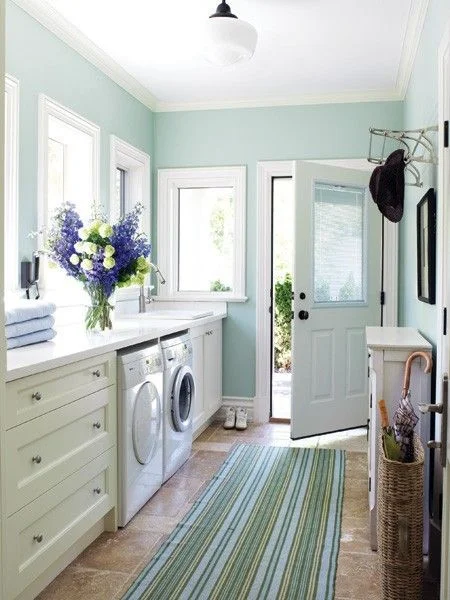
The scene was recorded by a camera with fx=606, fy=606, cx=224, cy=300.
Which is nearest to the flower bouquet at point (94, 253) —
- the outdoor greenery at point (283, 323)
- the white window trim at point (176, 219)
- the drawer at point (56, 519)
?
the drawer at point (56, 519)

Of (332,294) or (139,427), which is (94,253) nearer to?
(139,427)

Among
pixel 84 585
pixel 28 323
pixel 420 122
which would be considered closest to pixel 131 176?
pixel 420 122

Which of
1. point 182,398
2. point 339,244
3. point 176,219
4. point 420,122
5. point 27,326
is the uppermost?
point 420,122

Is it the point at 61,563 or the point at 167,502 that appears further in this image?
the point at 167,502

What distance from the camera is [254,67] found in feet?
14.1

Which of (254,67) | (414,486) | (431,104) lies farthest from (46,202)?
(414,486)

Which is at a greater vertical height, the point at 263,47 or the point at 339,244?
the point at 263,47

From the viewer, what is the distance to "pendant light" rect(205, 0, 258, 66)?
10.2 feet

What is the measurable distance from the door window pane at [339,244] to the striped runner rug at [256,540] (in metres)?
1.33

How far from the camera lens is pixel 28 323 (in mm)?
2590

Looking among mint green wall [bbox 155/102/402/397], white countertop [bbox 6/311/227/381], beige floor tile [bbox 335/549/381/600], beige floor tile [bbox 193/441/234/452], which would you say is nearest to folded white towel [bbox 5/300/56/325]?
white countertop [bbox 6/311/227/381]

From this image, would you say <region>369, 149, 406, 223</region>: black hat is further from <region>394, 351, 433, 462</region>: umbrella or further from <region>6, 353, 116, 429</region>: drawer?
<region>6, 353, 116, 429</region>: drawer

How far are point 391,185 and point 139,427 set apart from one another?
5.66ft

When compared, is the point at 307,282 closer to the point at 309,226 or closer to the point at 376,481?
the point at 309,226
